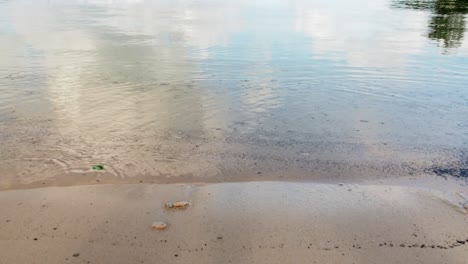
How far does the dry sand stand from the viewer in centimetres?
388

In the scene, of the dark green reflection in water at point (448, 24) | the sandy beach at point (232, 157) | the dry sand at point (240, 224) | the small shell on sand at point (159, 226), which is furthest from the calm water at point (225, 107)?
the small shell on sand at point (159, 226)

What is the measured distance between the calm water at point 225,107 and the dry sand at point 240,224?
1.49 ft

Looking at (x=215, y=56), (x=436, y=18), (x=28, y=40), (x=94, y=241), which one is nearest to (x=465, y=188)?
(x=94, y=241)

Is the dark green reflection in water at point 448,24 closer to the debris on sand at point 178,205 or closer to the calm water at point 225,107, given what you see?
the calm water at point 225,107

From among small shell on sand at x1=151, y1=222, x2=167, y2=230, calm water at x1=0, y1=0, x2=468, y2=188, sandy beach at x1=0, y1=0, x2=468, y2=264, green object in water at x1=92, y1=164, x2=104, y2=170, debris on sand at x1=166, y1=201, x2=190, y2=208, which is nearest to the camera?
sandy beach at x1=0, y1=0, x2=468, y2=264

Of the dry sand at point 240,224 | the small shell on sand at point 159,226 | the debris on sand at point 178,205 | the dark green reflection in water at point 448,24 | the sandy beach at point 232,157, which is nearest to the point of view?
the dry sand at point 240,224

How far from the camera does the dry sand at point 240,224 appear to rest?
3881 mm

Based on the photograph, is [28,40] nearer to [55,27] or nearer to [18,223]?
[55,27]

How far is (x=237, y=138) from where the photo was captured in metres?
6.82

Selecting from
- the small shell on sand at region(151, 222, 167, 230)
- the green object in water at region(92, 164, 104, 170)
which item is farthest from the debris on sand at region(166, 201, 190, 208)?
the green object in water at region(92, 164, 104, 170)

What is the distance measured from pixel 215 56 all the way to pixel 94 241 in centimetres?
972

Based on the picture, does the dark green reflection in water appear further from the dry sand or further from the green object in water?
the green object in water

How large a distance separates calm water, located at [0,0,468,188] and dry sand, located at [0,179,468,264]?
17.9 inches

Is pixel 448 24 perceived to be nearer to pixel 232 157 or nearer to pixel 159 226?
pixel 232 157
